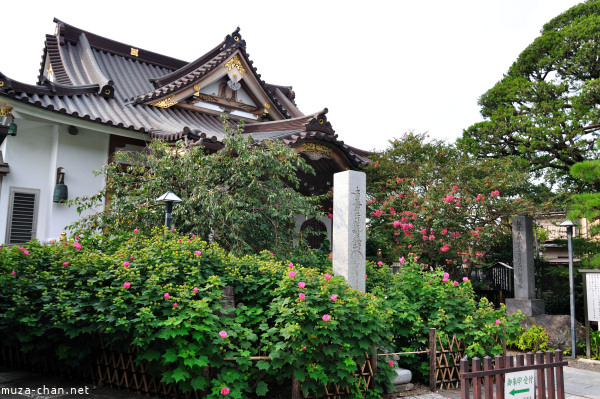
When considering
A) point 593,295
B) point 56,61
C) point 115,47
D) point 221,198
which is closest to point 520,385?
point 221,198

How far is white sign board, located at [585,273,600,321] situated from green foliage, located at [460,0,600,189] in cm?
787

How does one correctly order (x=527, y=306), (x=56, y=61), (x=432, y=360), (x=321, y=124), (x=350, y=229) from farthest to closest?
1. (x=56, y=61)
2. (x=527, y=306)
3. (x=321, y=124)
4. (x=350, y=229)
5. (x=432, y=360)

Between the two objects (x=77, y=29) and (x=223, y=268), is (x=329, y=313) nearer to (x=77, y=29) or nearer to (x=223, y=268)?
(x=223, y=268)

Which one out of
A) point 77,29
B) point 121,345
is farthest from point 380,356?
point 77,29

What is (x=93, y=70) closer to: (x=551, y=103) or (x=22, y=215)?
(x=22, y=215)

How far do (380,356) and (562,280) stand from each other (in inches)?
435

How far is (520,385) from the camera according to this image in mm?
4355

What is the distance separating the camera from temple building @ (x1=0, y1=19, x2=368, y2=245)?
10953 millimetres

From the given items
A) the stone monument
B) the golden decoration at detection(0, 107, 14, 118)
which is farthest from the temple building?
the stone monument

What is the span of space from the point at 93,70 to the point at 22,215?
19.4 ft

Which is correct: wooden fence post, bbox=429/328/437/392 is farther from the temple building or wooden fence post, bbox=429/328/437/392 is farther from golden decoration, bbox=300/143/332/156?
golden decoration, bbox=300/143/332/156

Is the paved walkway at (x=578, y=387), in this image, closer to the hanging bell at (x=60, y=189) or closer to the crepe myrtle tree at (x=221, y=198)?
the crepe myrtle tree at (x=221, y=198)

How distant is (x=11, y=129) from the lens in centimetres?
1004

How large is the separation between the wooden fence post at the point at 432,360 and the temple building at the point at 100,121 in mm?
6245
